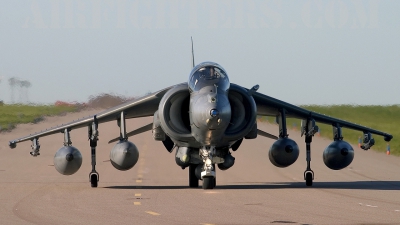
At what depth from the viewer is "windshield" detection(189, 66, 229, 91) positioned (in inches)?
728

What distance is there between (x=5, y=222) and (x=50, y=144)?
27797mm

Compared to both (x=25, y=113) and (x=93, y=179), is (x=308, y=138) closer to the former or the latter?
(x=93, y=179)

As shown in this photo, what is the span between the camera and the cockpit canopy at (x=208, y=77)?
1848 cm

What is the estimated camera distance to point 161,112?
18.8 metres

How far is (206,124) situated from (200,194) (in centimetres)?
153

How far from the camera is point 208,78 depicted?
1861 centimetres

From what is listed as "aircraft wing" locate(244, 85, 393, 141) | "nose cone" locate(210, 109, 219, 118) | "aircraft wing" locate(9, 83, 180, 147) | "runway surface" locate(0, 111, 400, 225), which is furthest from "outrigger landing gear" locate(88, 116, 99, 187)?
"nose cone" locate(210, 109, 219, 118)

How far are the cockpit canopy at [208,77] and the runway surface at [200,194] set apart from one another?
2.45 m

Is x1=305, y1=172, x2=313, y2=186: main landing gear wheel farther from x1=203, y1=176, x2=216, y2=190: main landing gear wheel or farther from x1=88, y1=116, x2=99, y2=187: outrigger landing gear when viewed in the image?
x1=88, y1=116, x2=99, y2=187: outrigger landing gear

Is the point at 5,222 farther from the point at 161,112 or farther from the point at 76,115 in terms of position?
the point at 76,115

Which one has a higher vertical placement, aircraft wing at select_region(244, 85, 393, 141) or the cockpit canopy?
Answer: the cockpit canopy

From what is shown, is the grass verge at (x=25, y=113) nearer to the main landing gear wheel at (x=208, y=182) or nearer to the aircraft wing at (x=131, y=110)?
the aircraft wing at (x=131, y=110)

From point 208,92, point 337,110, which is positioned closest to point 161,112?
point 208,92

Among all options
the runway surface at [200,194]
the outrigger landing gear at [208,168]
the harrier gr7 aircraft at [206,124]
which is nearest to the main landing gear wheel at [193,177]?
the harrier gr7 aircraft at [206,124]
